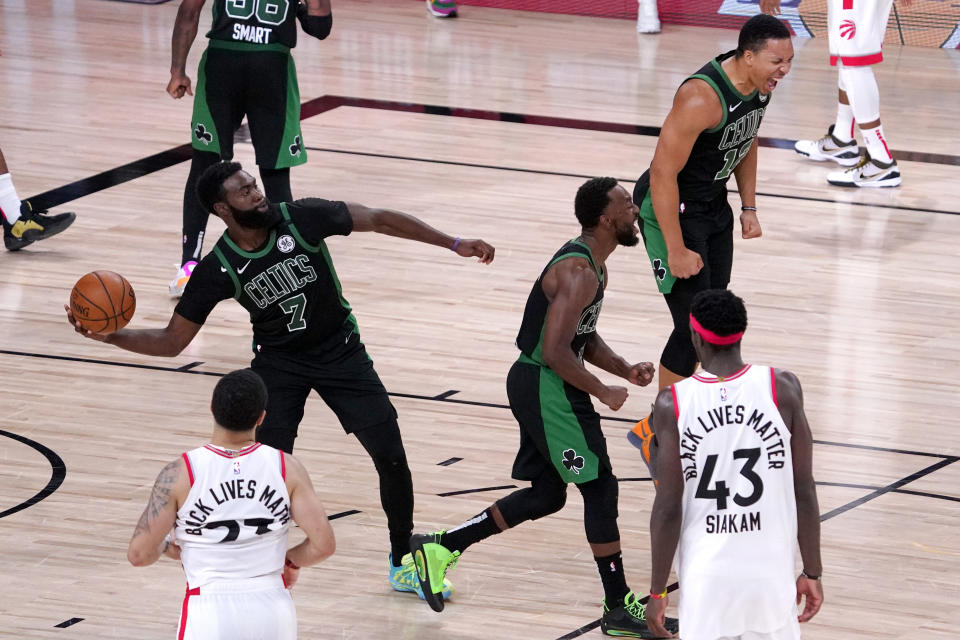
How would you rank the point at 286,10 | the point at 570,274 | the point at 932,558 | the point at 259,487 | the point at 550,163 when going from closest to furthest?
the point at 259,487 → the point at 570,274 → the point at 932,558 → the point at 286,10 → the point at 550,163

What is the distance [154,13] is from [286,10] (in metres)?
8.31

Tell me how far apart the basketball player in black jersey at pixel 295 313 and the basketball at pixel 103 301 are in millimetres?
192

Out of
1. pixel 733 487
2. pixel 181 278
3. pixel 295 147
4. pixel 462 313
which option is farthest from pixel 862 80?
pixel 733 487

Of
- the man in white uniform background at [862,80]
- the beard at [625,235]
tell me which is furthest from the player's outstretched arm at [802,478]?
the man in white uniform background at [862,80]

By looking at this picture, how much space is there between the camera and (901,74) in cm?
1323

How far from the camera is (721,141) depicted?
18.7 feet

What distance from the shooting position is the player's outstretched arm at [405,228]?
4910 millimetres

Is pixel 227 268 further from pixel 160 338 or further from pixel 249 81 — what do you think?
pixel 249 81

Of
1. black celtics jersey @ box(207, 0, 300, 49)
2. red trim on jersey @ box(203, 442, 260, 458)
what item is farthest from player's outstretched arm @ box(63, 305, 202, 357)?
black celtics jersey @ box(207, 0, 300, 49)

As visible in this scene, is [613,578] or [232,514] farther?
[613,578]

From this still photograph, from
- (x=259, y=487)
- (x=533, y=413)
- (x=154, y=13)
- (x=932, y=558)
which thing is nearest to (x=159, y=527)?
(x=259, y=487)

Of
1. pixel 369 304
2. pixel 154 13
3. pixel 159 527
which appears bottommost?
pixel 154 13

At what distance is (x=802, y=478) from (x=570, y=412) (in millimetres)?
1210

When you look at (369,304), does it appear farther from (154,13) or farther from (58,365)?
(154,13)
